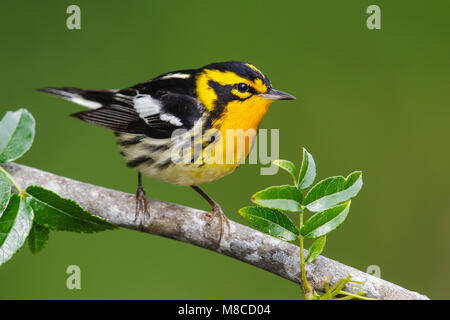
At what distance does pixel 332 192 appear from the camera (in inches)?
68.6

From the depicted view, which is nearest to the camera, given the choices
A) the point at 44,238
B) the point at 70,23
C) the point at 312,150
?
the point at 44,238

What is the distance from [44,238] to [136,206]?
513 mm

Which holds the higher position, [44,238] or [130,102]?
[130,102]

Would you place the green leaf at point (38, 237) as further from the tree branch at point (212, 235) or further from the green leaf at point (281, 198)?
the green leaf at point (281, 198)

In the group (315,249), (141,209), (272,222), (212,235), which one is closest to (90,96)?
(141,209)

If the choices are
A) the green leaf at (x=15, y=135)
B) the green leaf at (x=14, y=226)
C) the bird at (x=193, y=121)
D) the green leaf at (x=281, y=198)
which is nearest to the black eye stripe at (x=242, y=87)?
the bird at (x=193, y=121)

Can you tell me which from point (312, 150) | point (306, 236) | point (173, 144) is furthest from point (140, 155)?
point (312, 150)

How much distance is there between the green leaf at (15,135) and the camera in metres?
2.13

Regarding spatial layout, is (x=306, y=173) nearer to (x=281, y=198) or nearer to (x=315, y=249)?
(x=281, y=198)

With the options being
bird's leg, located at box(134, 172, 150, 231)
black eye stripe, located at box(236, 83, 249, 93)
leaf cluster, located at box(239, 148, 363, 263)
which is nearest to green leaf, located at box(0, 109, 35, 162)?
bird's leg, located at box(134, 172, 150, 231)

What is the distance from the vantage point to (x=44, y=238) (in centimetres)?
211

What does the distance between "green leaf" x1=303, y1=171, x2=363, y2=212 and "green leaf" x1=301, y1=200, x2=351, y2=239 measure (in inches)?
1.3

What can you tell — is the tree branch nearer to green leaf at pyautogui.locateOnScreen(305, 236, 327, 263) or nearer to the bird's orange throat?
green leaf at pyautogui.locateOnScreen(305, 236, 327, 263)

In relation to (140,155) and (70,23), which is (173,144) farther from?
(70,23)
